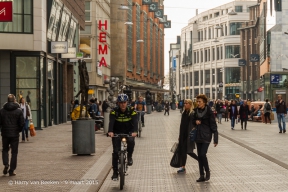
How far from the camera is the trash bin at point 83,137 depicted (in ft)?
62.5

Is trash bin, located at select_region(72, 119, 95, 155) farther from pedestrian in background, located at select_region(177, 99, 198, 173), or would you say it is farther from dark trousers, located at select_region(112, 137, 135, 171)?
dark trousers, located at select_region(112, 137, 135, 171)

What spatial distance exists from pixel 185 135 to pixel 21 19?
2130 cm

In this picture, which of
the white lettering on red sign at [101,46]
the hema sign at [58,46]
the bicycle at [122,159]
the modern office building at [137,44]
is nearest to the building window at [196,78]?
the modern office building at [137,44]

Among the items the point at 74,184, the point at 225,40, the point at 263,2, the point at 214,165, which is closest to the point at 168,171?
the point at 214,165

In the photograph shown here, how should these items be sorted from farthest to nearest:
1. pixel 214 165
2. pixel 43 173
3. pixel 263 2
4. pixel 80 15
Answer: pixel 263 2, pixel 80 15, pixel 214 165, pixel 43 173

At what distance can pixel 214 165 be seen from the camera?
1636 cm

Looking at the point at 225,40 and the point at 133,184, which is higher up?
the point at 225,40

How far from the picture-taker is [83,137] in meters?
19.1

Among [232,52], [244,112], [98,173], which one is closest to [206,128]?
[98,173]

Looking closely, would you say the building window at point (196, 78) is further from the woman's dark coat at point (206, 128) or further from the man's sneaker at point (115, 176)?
the man's sneaker at point (115, 176)

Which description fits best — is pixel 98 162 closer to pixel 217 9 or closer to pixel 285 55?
pixel 285 55

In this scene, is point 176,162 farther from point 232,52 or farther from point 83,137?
point 232,52

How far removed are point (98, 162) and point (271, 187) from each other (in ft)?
18.7

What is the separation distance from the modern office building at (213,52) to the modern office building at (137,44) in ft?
34.6
